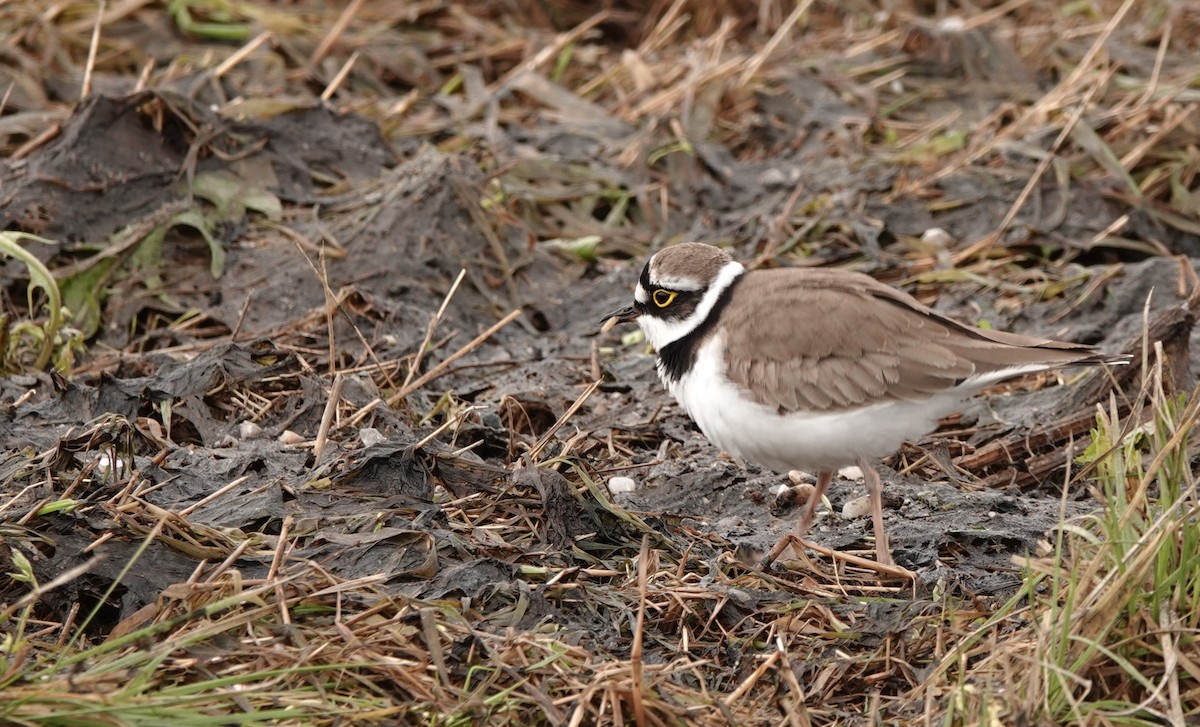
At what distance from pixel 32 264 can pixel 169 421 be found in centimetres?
93

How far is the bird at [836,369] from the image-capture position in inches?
191

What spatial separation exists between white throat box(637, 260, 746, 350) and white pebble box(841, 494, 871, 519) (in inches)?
37.2

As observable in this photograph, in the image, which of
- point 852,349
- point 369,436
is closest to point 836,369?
point 852,349

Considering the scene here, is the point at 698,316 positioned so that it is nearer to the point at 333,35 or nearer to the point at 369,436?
the point at 369,436

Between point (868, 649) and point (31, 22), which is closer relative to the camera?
point (868, 649)

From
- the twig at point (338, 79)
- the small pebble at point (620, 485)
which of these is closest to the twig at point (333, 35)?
the twig at point (338, 79)

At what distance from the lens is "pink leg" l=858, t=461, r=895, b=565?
480 cm

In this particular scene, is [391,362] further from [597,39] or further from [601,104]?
[597,39]

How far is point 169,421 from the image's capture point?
17.9ft

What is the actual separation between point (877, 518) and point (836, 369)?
0.53 meters

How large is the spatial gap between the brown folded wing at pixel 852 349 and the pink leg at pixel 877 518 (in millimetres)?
265

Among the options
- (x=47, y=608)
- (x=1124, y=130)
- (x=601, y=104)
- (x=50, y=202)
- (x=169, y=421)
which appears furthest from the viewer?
(x=601, y=104)

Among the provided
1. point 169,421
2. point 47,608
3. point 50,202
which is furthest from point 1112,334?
point 50,202

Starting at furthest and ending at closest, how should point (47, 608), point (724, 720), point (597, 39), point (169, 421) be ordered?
point (597, 39)
point (169, 421)
point (47, 608)
point (724, 720)
